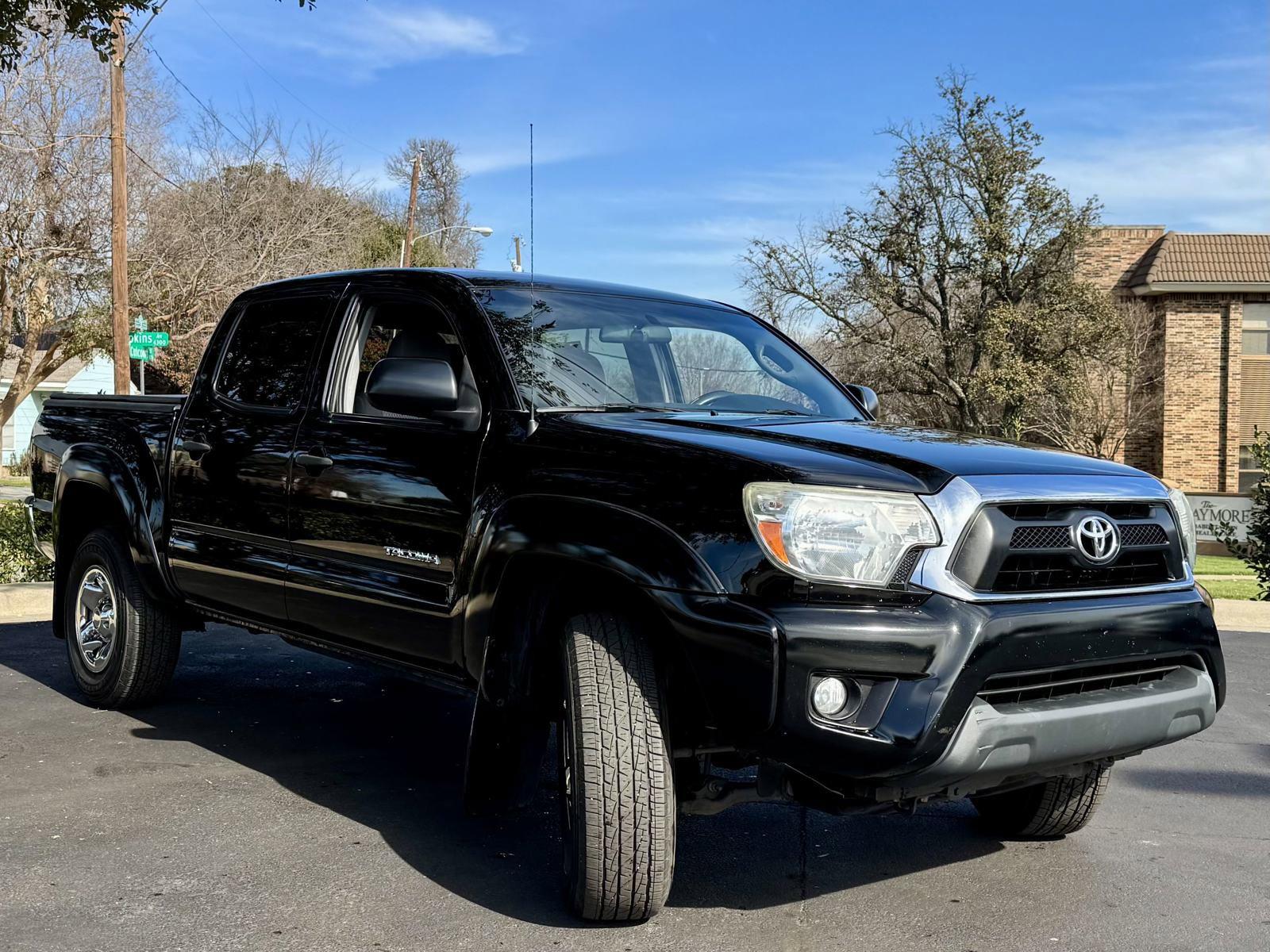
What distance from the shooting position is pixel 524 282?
4895 millimetres

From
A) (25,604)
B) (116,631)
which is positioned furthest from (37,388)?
(116,631)

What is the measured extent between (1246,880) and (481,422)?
2.92 metres

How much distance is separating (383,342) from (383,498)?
859 millimetres

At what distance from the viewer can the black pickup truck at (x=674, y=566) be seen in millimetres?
3359

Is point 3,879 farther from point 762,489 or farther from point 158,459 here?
point 762,489

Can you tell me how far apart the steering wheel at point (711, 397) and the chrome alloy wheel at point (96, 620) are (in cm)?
318

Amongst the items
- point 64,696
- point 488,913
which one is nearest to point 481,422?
point 488,913

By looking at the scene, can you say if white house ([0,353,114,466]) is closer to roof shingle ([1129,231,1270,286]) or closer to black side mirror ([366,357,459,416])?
roof shingle ([1129,231,1270,286])

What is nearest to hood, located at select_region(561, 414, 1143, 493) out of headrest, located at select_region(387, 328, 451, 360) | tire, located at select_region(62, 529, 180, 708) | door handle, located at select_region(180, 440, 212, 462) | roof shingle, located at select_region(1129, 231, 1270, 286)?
headrest, located at select_region(387, 328, 451, 360)

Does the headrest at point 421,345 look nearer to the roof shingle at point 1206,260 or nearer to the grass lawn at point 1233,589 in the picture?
the grass lawn at point 1233,589

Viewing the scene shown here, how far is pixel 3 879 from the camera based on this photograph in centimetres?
405

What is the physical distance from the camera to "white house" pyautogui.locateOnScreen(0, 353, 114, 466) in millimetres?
40325

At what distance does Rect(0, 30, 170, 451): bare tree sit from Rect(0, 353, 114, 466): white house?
53.8ft

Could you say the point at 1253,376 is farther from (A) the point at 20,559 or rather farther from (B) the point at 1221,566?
(A) the point at 20,559
